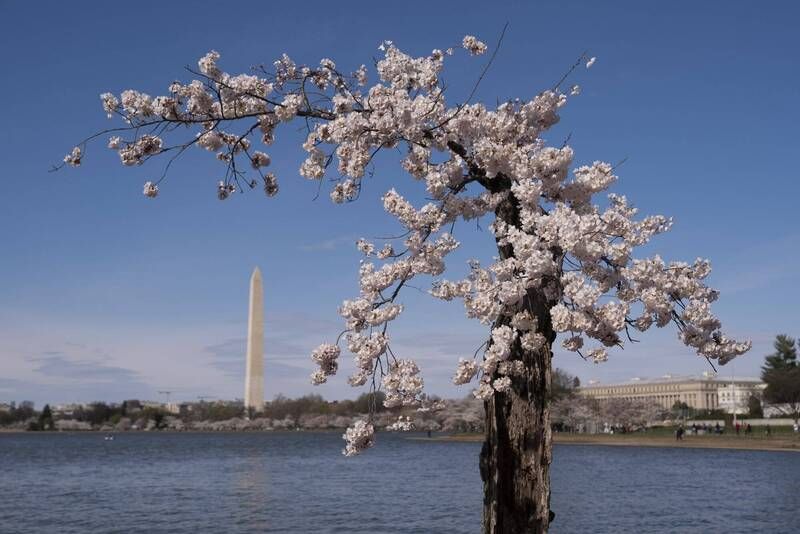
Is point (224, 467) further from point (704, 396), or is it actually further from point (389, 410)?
point (704, 396)

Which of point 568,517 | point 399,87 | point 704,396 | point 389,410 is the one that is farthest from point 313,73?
point 704,396

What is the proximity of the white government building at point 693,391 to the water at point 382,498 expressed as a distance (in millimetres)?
123830

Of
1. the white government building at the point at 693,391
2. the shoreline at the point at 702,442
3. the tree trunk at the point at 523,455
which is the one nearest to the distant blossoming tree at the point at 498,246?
the tree trunk at the point at 523,455

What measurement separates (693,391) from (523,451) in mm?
177031

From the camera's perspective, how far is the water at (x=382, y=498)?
2520 cm

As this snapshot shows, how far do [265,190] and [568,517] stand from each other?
20478 millimetres

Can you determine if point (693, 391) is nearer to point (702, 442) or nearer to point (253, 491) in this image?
point (702, 442)

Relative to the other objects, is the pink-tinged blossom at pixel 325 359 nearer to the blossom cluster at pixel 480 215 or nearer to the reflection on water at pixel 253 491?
the blossom cluster at pixel 480 215

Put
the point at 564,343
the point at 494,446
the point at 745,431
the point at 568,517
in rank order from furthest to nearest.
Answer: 1. the point at 745,431
2. the point at 568,517
3. the point at 494,446
4. the point at 564,343

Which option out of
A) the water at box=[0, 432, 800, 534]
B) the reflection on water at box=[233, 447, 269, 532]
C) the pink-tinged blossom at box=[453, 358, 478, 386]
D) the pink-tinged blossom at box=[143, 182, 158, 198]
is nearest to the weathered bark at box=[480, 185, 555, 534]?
the pink-tinged blossom at box=[453, 358, 478, 386]

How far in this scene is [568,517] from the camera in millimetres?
26406

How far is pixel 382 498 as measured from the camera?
32750 mm

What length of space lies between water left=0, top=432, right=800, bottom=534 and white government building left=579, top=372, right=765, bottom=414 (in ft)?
406

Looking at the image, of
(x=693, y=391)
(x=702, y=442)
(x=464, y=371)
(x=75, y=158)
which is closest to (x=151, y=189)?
(x=75, y=158)
